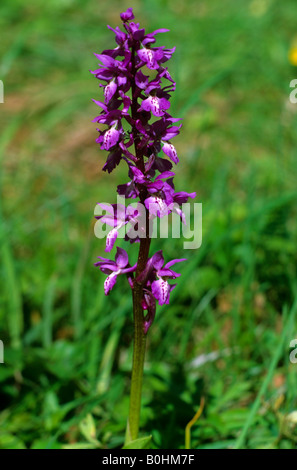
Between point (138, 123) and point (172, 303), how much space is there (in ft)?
5.88

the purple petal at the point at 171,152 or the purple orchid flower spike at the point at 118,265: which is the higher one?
the purple petal at the point at 171,152

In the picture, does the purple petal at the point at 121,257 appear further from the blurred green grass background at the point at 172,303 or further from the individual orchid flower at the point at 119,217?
the blurred green grass background at the point at 172,303

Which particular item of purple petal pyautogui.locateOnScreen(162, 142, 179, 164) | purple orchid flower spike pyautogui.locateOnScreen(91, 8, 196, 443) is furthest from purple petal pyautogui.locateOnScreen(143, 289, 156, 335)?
purple petal pyautogui.locateOnScreen(162, 142, 179, 164)

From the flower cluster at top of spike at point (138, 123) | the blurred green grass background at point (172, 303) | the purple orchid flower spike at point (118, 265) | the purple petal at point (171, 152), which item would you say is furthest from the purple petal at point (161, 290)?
the blurred green grass background at point (172, 303)

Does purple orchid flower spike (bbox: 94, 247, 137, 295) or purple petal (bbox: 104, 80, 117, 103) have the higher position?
purple petal (bbox: 104, 80, 117, 103)

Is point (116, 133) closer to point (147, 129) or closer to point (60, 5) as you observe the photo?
point (147, 129)

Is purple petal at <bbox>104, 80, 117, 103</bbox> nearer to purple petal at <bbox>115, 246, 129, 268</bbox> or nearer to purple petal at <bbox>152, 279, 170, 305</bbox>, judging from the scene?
purple petal at <bbox>115, 246, 129, 268</bbox>

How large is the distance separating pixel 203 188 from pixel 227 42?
3190 mm

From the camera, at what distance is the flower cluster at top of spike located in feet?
5.39

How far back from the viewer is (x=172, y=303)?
331 centimetres

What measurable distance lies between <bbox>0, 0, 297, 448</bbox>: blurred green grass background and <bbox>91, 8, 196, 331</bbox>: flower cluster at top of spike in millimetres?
894

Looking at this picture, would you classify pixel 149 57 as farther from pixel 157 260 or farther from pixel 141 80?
pixel 157 260

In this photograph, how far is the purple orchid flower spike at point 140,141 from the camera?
1646mm

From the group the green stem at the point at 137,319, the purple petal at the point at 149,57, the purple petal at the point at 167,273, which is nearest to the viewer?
Answer: the purple petal at the point at 149,57
